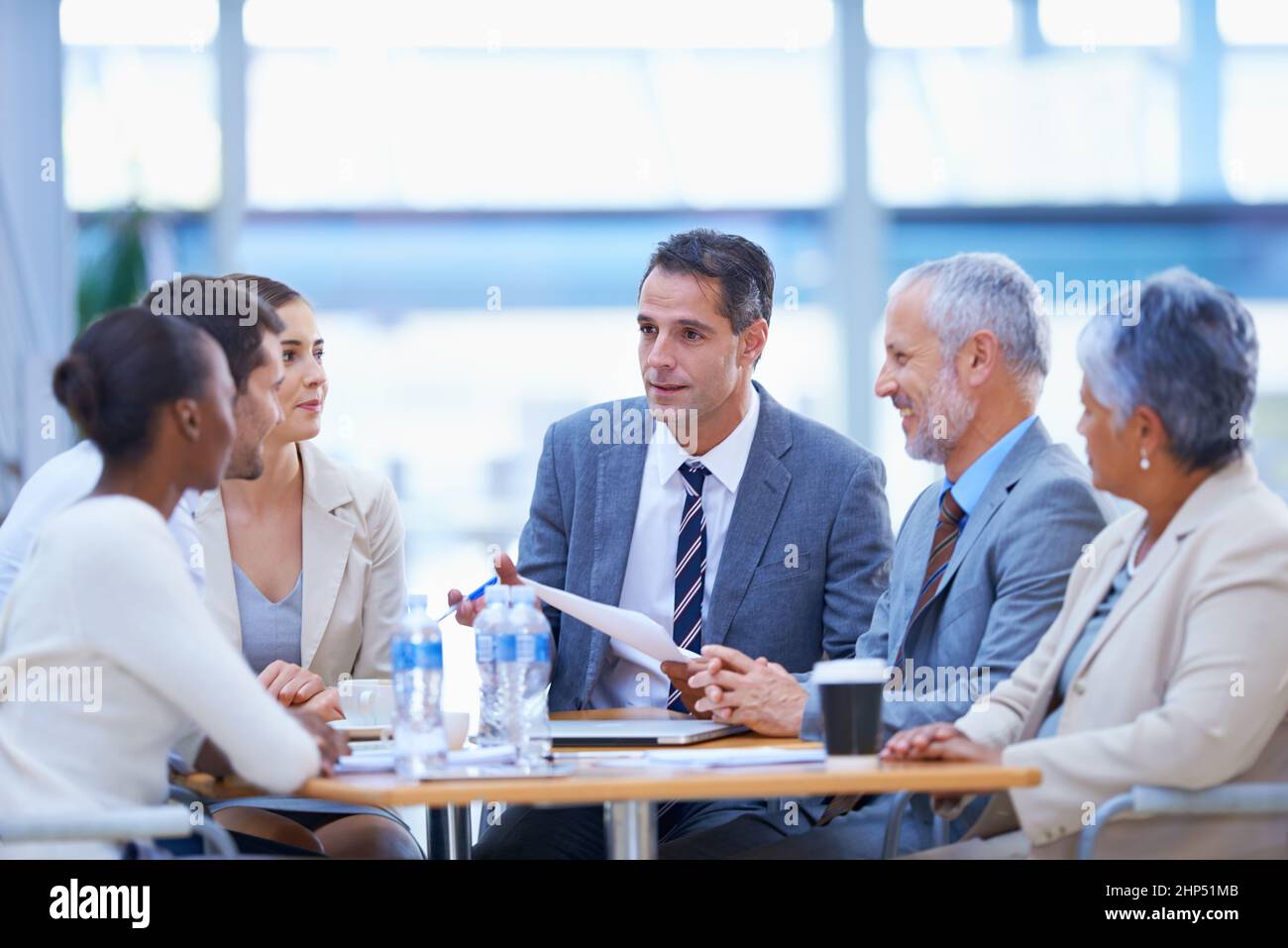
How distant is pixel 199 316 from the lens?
2889mm

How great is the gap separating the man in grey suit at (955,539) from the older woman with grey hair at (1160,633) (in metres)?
0.10

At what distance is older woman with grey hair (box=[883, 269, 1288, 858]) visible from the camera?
212 centimetres

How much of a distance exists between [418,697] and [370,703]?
52 cm

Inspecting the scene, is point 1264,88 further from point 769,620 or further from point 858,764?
point 858,764

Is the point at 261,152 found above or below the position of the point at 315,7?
below

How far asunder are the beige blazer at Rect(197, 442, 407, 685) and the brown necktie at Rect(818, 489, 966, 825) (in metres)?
1.03

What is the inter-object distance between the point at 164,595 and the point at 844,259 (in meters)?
5.98

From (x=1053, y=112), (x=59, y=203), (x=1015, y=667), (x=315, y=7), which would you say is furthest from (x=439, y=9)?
(x=1015, y=667)

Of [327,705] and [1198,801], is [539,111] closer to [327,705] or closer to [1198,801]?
[327,705]

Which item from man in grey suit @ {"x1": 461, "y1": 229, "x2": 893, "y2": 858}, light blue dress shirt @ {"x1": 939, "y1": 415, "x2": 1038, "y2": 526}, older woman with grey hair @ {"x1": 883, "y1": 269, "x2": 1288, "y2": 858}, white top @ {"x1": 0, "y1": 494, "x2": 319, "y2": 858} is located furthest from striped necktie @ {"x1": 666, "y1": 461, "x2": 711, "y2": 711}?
white top @ {"x1": 0, "y1": 494, "x2": 319, "y2": 858}

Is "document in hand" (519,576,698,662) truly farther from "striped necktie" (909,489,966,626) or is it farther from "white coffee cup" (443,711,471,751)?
"striped necktie" (909,489,966,626)

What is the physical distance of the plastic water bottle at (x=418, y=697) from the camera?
2.16m

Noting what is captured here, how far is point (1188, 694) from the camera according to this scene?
2.12 meters

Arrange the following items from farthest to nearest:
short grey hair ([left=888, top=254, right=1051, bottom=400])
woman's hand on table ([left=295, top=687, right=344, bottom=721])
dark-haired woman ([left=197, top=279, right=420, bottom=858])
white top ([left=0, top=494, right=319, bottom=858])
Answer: dark-haired woman ([left=197, top=279, right=420, bottom=858]), short grey hair ([left=888, top=254, right=1051, bottom=400]), woman's hand on table ([left=295, top=687, right=344, bottom=721]), white top ([left=0, top=494, right=319, bottom=858])
